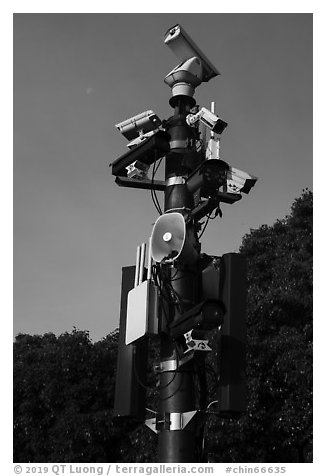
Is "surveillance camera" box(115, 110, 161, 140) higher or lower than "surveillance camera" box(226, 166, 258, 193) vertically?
higher

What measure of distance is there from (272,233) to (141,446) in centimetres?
718

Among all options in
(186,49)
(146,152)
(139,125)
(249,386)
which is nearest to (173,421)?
(146,152)

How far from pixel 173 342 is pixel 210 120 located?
2.40 meters

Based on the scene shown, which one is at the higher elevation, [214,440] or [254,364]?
[254,364]

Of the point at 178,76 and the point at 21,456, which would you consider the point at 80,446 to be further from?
the point at 178,76

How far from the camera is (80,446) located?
52.2 ft

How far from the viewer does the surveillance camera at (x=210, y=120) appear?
671cm

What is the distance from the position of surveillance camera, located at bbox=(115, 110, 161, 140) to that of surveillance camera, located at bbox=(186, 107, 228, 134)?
1.63 ft

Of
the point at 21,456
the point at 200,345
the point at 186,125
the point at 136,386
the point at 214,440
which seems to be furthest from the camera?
the point at 21,456

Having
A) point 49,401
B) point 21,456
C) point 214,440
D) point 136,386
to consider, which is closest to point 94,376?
point 49,401

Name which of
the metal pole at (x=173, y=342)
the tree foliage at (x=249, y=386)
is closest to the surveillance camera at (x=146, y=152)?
the metal pole at (x=173, y=342)

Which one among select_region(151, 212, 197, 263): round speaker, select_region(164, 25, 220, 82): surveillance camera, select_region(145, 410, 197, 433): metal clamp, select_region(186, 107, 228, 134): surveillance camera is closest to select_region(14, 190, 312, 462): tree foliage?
select_region(145, 410, 197, 433): metal clamp

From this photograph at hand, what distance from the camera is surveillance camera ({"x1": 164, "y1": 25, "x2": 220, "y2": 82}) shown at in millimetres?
7285

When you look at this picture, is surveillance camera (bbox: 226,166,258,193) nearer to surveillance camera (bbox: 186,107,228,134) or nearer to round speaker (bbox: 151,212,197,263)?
surveillance camera (bbox: 186,107,228,134)
